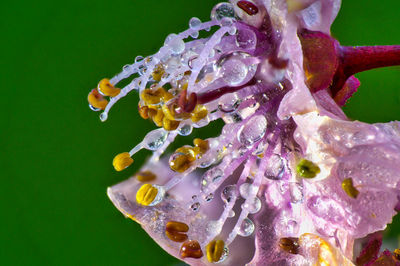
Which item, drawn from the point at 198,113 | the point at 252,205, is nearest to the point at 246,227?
the point at 252,205

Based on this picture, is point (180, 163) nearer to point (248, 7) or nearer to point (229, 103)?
point (229, 103)

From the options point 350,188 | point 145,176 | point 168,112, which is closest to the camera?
point 350,188

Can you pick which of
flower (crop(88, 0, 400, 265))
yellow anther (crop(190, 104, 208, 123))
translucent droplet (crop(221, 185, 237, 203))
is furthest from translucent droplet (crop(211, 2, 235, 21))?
translucent droplet (crop(221, 185, 237, 203))

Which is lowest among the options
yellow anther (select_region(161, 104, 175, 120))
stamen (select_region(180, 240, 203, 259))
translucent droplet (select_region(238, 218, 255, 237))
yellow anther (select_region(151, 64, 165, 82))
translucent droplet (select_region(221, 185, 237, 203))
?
translucent droplet (select_region(238, 218, 255, 237))

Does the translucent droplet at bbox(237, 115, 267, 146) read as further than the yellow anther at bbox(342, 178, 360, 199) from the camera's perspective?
Yes

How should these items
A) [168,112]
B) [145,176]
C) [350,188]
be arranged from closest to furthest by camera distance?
[350,188]
[168,112]
[145,176]

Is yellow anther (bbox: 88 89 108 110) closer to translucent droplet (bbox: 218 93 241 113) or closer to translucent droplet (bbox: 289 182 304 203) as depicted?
translucent droplet (bbox: 218 93 241 113)
